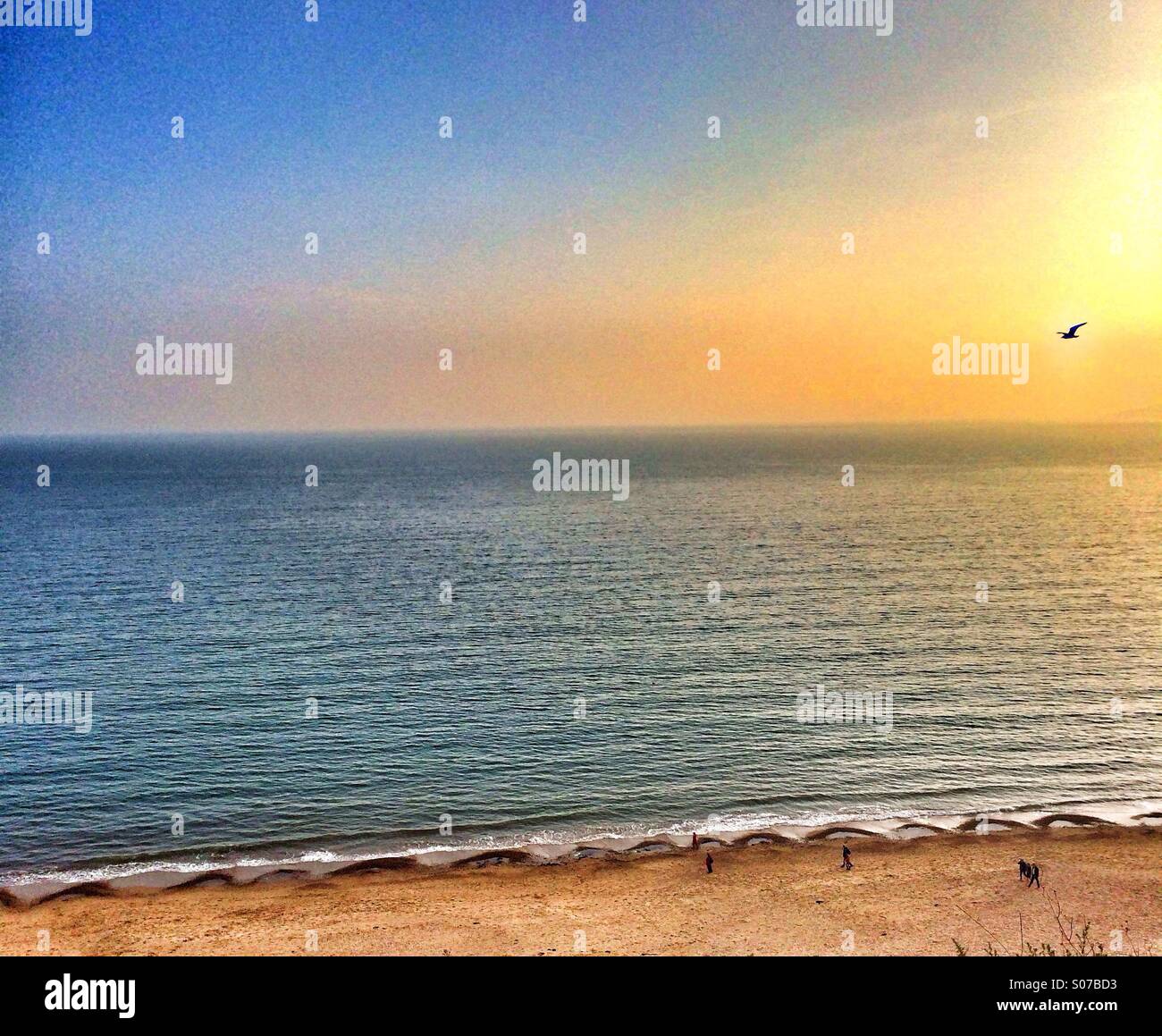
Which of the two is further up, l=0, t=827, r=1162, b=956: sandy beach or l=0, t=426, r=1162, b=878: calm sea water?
l=0, t=426, r=1162, b=878: calm sea water

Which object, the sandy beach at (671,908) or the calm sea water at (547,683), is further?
the calm sea water at (547,683)

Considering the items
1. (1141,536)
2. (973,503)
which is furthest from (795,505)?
(1141,536)

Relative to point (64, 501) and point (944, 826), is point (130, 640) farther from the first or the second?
point (64, 501)

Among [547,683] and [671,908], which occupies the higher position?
[547,683]

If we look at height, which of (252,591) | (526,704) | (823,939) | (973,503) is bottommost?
(823,939)

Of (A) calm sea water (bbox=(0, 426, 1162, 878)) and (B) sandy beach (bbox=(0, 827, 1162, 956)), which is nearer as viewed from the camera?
(B) sandy beach (bbox=(0, 827, 1162, 956))
